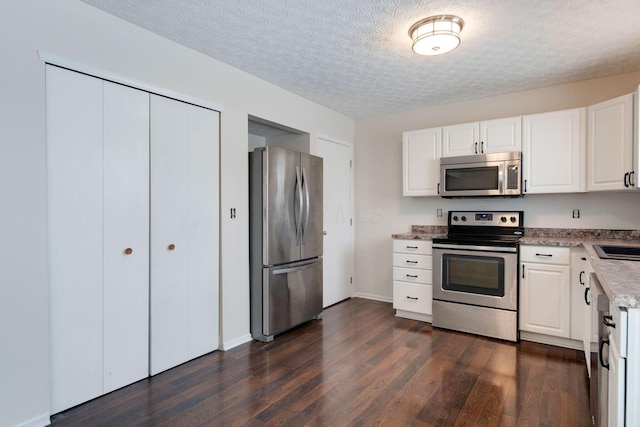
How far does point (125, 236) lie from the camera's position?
2305 mm

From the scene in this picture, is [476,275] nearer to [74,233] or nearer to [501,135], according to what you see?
[501,135]

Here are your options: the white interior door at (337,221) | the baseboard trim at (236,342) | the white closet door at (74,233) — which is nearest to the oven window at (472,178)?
the white interior door at (337,221)

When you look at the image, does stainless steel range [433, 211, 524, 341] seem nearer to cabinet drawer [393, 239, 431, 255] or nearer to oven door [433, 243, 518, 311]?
oven door [433, 243, 518, 311]

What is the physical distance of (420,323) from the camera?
364cm

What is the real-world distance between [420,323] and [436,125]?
2305 millimetres

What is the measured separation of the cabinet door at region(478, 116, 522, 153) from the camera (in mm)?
3330

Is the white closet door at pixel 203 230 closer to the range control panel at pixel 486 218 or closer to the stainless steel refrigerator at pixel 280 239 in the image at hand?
the stainless steel refrigerator at pixel 280 239

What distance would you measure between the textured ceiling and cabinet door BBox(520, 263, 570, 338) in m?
1.77

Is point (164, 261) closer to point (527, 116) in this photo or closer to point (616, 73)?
point (527, 116)

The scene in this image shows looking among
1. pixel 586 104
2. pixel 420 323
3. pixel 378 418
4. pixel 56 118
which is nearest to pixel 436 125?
pixel 586 104

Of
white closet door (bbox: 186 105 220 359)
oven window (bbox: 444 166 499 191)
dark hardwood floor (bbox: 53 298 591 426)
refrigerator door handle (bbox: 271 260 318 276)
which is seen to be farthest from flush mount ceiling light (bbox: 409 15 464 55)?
dark hardwood floor (bbox: 53 298 591 426)

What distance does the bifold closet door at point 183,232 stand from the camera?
8.16 feet

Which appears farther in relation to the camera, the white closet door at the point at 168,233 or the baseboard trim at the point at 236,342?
the baseboard trim at the point at 236,342

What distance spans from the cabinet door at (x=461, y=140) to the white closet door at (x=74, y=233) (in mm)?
3171
